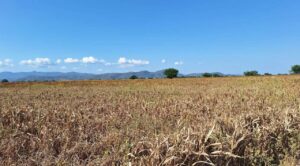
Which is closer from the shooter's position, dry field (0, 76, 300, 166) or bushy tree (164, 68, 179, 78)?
dry field (0, 76, 300, 166)

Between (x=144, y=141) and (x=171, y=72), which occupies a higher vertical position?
(x=171, y=72)

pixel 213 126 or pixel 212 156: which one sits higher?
pixel 213 126

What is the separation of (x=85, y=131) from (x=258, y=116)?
3.69 metres

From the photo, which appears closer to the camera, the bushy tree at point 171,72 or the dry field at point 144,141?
the dry field at point 144,141

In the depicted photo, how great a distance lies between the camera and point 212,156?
4.71 meters

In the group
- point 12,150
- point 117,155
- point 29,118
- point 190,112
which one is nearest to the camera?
point 117,155

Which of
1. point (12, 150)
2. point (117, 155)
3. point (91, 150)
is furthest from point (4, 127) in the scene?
point (117, 155)

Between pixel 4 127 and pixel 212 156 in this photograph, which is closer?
pixel 212 156

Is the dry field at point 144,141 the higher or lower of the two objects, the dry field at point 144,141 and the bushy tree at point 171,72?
the lower

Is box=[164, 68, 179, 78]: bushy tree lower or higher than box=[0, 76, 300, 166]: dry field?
higher

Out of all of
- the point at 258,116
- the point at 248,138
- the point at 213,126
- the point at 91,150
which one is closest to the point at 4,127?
the point at 91,150

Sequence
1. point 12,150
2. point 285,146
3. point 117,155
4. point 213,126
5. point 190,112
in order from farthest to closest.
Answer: point 190,112
point 285,146
point 213,126
point 12,150
point 117,155

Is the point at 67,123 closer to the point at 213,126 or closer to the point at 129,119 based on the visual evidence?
the point at 129,119

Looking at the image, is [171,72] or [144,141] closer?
[144,141]
